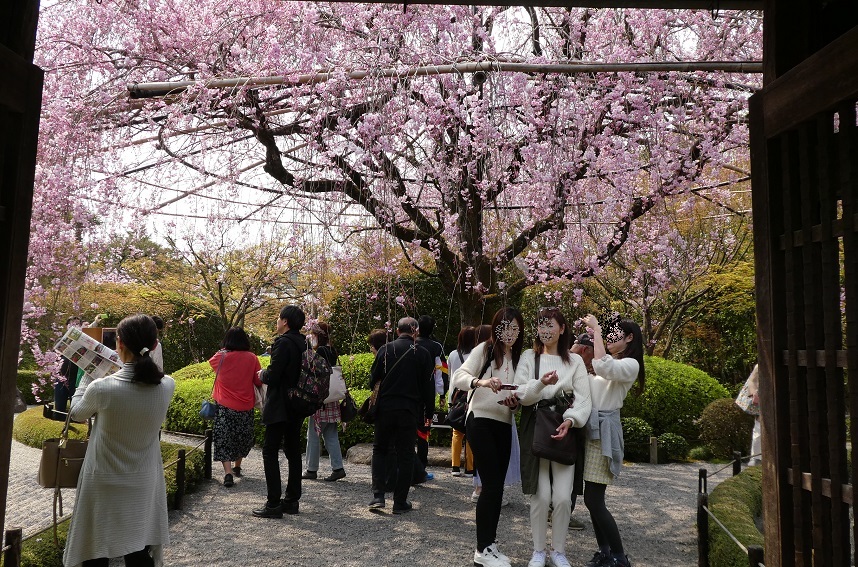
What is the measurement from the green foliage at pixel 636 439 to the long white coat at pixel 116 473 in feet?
27.4

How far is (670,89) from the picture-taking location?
737 cm

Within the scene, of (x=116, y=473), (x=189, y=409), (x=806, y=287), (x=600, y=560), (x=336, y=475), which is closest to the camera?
(x=806, y=287)

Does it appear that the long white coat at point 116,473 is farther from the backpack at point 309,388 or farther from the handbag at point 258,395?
the handbag at point 258,395

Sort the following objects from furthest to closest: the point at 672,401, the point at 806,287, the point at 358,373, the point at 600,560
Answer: the point at 358,373
the point at 672,401
the point at 600,560
the point at 806,287

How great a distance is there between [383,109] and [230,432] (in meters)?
4.19

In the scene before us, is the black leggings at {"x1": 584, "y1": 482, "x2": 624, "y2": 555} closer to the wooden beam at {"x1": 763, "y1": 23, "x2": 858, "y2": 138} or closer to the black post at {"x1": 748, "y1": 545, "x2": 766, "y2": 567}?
the black post at {"x1": 748, "y1": 545, "x2": 766, "y2": 567}

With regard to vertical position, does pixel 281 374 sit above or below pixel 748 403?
above

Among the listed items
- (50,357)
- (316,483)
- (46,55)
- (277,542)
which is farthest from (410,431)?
(50,357)

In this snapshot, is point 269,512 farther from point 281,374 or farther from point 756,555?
point 756,555

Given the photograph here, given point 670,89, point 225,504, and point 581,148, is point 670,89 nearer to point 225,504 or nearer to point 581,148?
point 581,148

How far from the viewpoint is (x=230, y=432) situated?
8.15 metres

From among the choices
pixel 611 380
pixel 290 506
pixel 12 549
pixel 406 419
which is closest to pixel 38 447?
pixel 290 506

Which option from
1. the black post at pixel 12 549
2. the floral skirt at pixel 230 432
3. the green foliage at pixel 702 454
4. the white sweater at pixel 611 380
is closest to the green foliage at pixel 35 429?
the floral skirt at pixel 230 432

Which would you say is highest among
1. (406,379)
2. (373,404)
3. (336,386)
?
(406,379)
